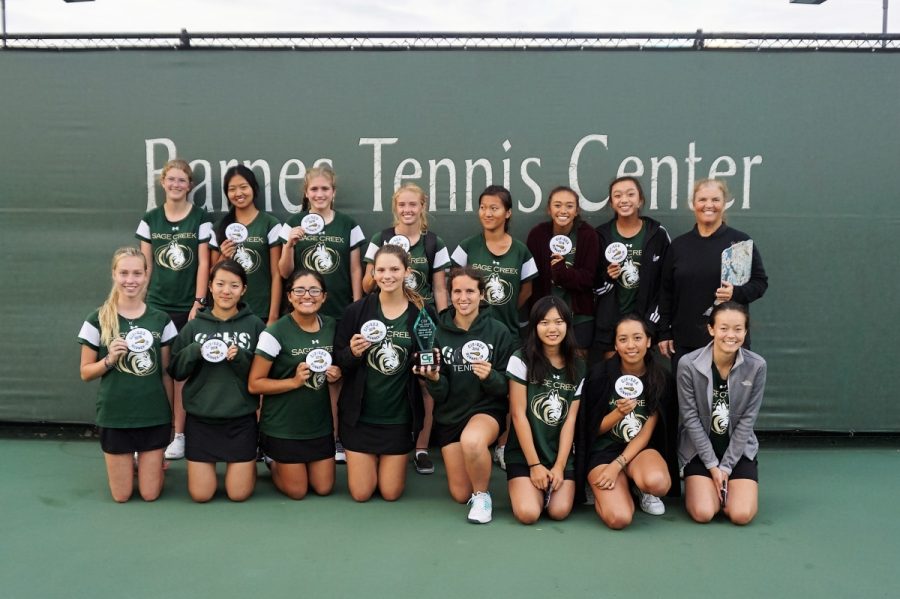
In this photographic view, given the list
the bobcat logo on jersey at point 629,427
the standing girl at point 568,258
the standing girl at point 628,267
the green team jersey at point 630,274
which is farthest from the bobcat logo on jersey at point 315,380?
the green team jersey at point 630,274

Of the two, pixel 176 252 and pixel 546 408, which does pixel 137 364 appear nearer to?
pixel 176 252

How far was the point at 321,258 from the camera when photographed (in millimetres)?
4633

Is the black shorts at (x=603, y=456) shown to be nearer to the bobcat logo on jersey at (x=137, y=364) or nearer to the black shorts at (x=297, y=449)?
the black shorts at (x=297, y=449)

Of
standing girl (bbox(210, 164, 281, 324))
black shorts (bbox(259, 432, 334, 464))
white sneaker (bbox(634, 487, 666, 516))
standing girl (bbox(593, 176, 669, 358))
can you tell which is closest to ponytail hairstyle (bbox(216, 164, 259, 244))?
standing girl (bbox(210, 164, 281, 324))

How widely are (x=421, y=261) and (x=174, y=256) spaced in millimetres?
1516

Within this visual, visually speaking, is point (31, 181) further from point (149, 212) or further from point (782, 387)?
point (782, 387)

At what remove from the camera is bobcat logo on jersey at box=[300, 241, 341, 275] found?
462 cm

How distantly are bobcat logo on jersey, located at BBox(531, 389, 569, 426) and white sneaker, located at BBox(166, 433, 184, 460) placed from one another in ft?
7.09

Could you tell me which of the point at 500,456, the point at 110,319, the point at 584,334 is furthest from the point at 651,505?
the point at 110,319

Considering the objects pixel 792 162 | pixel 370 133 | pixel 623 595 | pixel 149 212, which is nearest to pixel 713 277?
pixel 792 162

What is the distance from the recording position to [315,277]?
154 inches

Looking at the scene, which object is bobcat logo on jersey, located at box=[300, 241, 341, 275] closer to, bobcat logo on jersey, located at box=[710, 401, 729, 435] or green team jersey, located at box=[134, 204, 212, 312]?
green team jersey, located at box=[134, 204, 212, 312]

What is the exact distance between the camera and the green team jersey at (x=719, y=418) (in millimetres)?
3752

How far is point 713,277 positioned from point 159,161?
3521 mm
